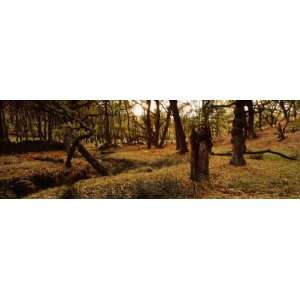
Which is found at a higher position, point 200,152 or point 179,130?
point 179,130

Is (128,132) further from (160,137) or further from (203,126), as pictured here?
(203,126)

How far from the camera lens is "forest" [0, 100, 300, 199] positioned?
421 centimetres

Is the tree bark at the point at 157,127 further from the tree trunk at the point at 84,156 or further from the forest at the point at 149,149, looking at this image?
the tree trunk at the point at 84,156

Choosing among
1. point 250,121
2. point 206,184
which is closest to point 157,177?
point 206,184

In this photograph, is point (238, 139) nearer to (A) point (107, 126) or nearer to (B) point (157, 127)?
(B) point (157, 127)

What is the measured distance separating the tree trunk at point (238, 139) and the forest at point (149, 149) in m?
0.01

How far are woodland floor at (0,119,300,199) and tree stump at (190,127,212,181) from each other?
7cm

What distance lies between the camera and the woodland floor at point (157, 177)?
421 cm

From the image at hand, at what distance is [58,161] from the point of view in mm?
4289

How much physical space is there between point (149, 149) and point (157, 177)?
0.33 meters

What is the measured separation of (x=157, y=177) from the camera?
4277 mm

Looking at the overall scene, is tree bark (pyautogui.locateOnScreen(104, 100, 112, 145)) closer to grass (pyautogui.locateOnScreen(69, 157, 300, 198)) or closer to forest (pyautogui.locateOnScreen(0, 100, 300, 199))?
forest (pyautogui.locateOnScreen(0, 100, 300, 199))
